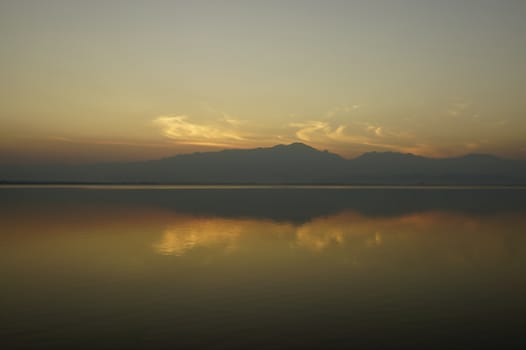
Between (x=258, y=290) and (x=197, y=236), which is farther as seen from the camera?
(x=197, y=236)

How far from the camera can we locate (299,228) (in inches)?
1738

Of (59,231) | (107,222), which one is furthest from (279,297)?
(107,222)

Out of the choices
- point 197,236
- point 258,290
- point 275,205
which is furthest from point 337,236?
point 275,205

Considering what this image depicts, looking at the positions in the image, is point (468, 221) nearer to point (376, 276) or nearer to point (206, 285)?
point (376, 276)

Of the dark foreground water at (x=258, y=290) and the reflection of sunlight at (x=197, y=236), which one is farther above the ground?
the reflection of sunlight at (x=197, y=236)

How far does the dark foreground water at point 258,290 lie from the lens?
571 inches

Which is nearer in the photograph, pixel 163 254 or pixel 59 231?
pixel 163 254

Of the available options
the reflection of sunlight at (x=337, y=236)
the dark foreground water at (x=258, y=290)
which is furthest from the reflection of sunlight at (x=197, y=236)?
the dark foreground water at (x=258, y=290)

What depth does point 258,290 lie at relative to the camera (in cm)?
2041

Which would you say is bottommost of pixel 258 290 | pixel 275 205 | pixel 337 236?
pixel 258 290

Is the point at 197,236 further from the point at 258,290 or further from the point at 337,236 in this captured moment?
the point at 258,290

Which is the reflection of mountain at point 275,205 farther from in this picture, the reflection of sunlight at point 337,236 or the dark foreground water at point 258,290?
the dark foreground water at point 258,290

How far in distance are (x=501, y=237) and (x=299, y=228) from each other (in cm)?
1826

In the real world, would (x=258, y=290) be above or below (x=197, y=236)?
below
